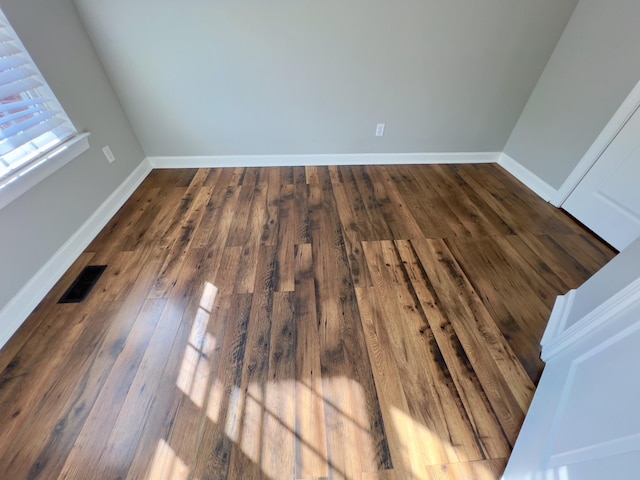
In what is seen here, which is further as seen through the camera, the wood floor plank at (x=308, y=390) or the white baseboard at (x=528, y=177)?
the white baseboard at (x=528, y=177)

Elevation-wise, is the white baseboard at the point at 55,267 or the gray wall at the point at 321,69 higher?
the gray wall at the point at 321,69

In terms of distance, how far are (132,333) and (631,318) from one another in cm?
184

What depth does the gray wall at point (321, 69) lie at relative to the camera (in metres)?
1.92

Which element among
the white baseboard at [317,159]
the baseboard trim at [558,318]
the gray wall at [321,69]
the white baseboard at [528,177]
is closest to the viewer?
the baseboard trim at [558,318]

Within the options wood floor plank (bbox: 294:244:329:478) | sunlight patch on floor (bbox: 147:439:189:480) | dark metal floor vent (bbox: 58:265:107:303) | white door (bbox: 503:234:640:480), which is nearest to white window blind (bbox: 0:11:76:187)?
dark metal floor vent (bbox: 58:265:107:303)

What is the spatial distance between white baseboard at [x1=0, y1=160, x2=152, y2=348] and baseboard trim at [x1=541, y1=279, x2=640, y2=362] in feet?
7.85

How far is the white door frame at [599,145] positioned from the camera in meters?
1.68

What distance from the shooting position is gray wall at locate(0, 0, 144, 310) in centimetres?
135

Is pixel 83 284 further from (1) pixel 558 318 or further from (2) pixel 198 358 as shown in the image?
(1) pixel 558 318

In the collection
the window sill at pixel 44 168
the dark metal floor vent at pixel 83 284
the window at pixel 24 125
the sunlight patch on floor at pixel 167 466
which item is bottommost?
the sunlight patch on floor at pixel 167 466

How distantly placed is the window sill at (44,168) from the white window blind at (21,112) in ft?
0.06

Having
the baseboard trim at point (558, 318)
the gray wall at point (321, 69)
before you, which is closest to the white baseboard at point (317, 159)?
the gray wall at point (321, 69)

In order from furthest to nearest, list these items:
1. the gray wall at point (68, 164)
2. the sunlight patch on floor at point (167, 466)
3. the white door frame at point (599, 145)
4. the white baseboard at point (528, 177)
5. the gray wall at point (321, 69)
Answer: the white baseboard at point (528, 177), the gray wall at point (321, 69), the white door frame at point (599, 145), the gray wall at point (68, 164), the sunlight patch on floor at point (167, 466)

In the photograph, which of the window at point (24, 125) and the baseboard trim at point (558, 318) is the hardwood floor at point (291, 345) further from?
the window at point (24, 125)
